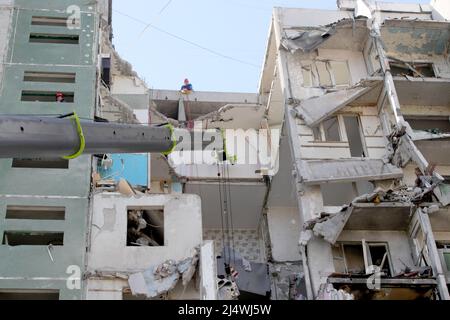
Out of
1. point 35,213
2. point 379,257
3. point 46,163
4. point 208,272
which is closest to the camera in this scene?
point 208,272

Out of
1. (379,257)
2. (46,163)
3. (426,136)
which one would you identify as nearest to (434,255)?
(379,257)

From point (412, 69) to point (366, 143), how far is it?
187 inches

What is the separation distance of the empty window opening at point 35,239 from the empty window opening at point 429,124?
15243 mm

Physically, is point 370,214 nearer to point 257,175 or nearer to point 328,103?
point 328,103

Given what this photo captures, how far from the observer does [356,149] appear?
2844 centimetres

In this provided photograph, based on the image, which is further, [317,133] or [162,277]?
[317,133]

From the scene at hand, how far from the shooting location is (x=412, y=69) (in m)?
30.2

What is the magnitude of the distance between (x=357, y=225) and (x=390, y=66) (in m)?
9.33

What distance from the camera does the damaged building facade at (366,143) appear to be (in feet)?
77.8

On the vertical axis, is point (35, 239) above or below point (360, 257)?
above

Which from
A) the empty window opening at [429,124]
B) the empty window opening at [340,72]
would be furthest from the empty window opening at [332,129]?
the empty window opening at [429,124]

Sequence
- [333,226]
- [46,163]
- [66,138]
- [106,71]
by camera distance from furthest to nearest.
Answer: [106,71] → [46,163] → [333,226] → [66,138]
